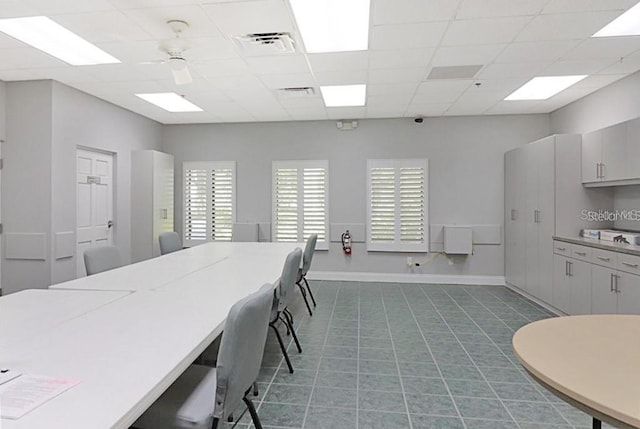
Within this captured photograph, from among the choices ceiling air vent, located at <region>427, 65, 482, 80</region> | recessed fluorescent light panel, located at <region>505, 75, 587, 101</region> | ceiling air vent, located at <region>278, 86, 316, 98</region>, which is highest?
recessed fluorescent light panel, located at <region>505, 75, 587, 101</region>

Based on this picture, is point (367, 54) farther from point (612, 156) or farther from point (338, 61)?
point (612, 156)

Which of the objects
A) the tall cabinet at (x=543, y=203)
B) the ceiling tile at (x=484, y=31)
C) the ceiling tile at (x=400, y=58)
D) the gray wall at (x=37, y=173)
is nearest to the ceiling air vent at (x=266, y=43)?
the ceiling tile at (x=400, y=58)

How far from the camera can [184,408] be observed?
1422mm

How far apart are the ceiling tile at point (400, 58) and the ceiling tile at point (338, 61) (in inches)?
3.7

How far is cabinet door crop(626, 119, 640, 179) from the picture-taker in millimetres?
3414

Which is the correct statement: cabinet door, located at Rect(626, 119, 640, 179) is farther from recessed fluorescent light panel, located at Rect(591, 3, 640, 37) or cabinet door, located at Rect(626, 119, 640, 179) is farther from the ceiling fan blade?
the ceiling fan blade

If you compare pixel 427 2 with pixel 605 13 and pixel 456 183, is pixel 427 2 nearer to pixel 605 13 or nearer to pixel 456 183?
pixel 605 13

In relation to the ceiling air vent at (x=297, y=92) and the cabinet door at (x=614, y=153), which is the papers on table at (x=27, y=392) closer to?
the ceiling air vent at (x=297, y=92)

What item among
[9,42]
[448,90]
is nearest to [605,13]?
[448,90]

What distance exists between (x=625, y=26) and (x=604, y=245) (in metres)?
2.01

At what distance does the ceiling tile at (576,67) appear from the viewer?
3.63 meters

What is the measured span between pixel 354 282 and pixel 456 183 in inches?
96.2

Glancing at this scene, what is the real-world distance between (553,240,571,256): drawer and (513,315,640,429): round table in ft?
9.81

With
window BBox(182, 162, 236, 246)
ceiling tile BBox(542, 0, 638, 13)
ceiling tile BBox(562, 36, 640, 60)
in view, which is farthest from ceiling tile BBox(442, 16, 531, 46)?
window BBox(182, 162, 236, 246)
